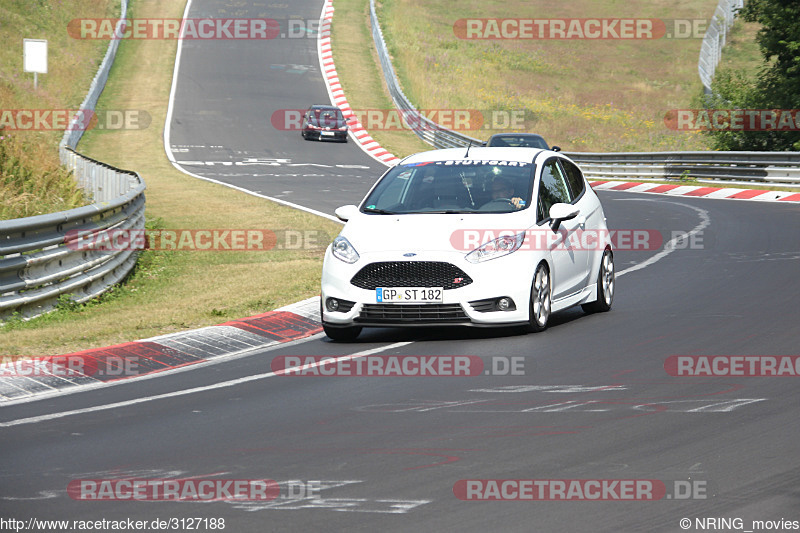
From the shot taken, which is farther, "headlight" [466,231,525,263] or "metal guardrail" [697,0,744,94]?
"metal guardrail" [697,0,744,94]

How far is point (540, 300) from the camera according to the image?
36.4ft

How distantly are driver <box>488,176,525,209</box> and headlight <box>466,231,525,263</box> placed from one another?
617 mm

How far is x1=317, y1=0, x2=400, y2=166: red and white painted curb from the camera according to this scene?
148 ft

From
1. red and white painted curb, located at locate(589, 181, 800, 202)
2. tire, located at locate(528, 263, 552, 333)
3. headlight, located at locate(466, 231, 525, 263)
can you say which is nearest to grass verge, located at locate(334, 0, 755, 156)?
red and white painted curb, located at locate(589, 181, 800, 202)

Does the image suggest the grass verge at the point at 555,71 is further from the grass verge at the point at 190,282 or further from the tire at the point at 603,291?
the tire at the point at 603,291

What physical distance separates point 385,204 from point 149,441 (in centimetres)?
502

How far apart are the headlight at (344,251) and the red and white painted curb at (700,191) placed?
64.4 ft

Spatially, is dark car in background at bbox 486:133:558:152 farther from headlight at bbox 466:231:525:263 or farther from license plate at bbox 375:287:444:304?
license plate at bbox 375:287:444:304

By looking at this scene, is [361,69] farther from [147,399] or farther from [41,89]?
[147,399]

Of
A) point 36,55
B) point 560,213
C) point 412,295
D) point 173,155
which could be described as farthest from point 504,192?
point 36,55

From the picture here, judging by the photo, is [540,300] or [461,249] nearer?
[461,249]

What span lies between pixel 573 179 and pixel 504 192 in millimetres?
1619

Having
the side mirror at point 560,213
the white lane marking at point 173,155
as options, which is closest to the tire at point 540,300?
the side mirror at point 560,213

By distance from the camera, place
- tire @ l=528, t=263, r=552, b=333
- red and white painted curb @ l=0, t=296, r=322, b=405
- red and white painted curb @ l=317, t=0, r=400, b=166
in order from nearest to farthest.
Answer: red and white painted curb @ l=0, t=296, r=322, b=405
tire @ l=528, t=263, r=552, b=333
red and white painted curb @ l=317, t=0, r=400, b=166
